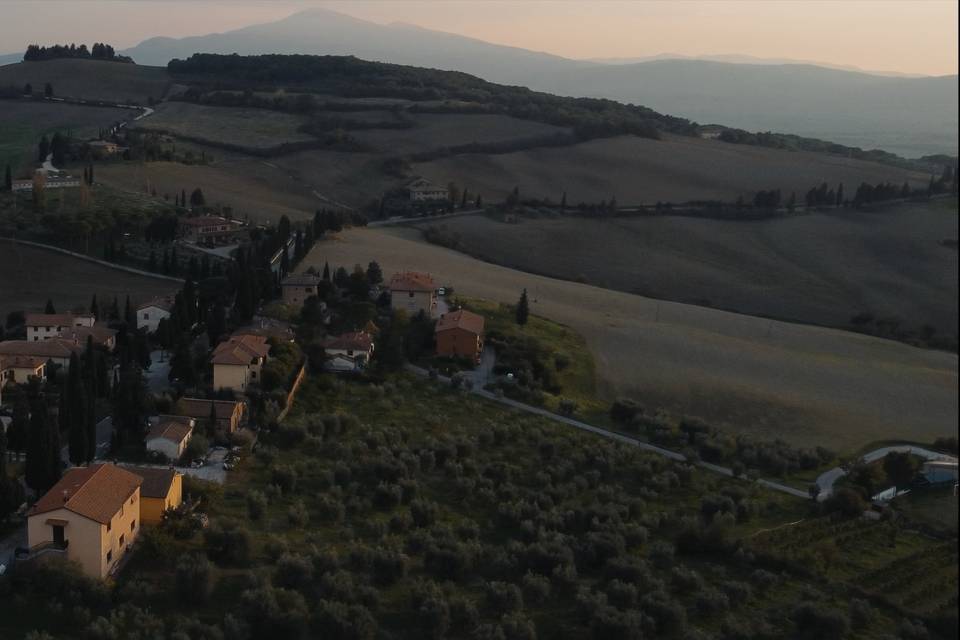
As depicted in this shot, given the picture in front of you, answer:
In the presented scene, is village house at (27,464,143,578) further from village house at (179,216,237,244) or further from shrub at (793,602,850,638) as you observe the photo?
village house at (179,216,237,244)

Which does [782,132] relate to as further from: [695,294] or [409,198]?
[695,294]

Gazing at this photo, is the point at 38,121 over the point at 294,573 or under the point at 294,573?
over

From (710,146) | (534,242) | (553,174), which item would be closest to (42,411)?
(534,242)

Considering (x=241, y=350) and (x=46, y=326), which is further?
(x=46, y=326)

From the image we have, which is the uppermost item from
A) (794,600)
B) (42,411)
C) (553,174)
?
(553,174)

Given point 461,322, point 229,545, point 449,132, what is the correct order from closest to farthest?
point 229,545 < point 461,322 < point 449,132

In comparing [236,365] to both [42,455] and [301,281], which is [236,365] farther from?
[301,281]

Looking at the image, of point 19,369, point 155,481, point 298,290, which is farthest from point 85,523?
point 298,290
